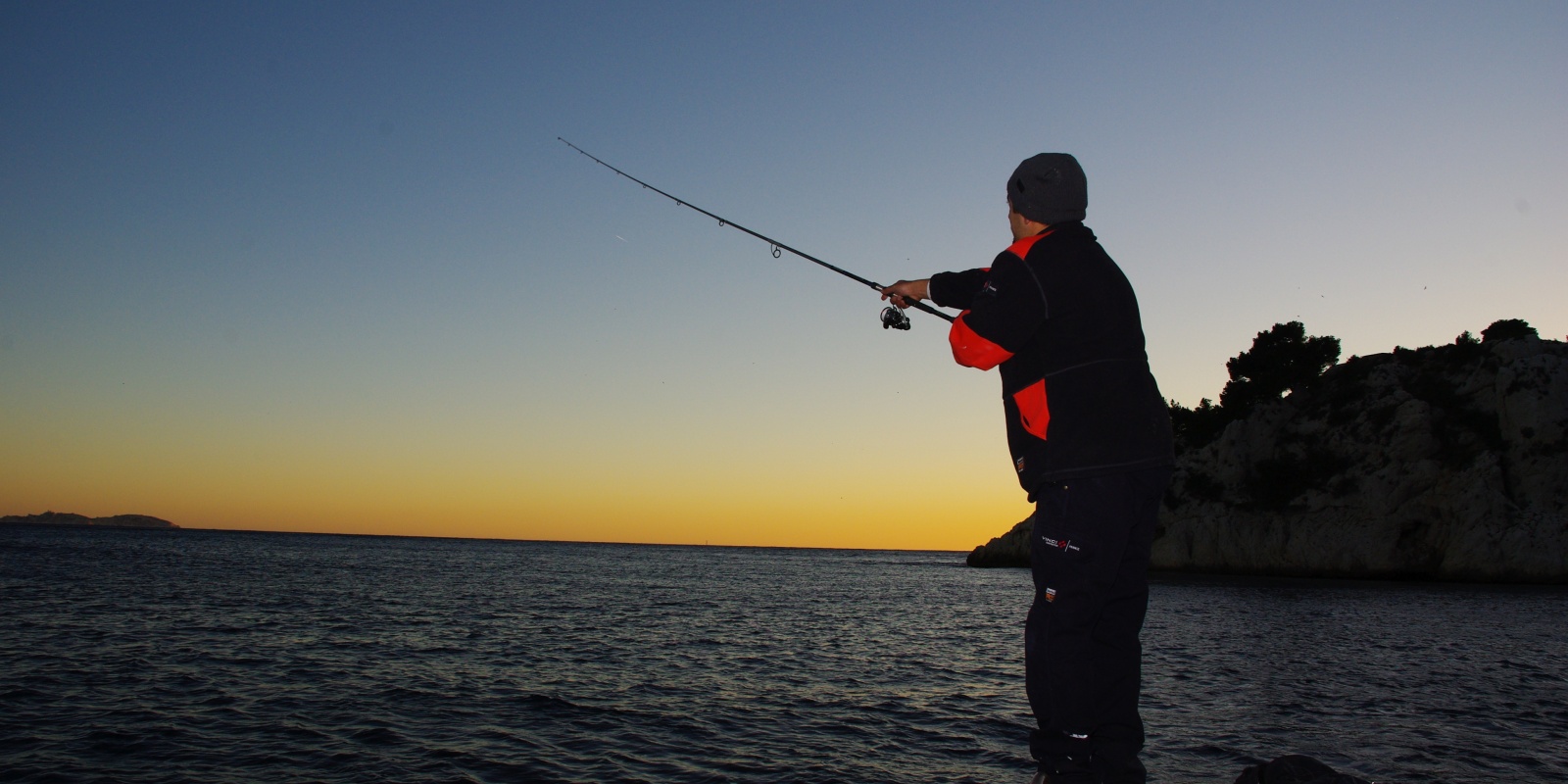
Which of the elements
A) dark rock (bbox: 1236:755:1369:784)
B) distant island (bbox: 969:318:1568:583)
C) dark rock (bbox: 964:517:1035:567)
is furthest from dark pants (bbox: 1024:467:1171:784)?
dark rock (bbox: 964:517:1035:567)

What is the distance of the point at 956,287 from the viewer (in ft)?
15.0

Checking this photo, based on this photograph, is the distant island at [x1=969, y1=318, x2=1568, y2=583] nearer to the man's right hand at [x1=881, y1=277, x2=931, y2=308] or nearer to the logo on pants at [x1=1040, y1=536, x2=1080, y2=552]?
the man's right hand at [x1=881, y1=277, x2=931, y2=308]

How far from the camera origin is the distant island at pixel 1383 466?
189 feet

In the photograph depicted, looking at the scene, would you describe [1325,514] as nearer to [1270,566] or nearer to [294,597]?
[1270,566]

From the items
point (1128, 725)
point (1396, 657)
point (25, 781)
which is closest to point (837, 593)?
point (1396, 657)

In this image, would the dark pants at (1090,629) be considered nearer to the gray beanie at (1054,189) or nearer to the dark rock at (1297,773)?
the gray beanie at (1054,189)

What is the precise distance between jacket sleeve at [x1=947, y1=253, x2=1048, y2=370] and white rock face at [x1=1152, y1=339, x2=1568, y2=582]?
2693 inches

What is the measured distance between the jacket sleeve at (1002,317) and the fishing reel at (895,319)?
11.4 feet

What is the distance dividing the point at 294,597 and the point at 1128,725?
4023cm

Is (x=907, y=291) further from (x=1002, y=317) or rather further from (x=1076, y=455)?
(x=1076, y=455)

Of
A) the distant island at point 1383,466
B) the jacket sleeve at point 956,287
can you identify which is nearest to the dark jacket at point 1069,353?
the jacket sleeve at point 956,287

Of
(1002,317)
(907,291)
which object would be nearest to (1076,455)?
(1002,317)

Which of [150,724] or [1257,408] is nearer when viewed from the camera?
[150,724]

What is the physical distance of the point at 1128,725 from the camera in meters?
3.77
